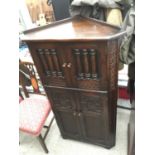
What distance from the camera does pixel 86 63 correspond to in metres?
1.21

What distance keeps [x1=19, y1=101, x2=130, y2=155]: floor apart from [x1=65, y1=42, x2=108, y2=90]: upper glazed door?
816 millimetres

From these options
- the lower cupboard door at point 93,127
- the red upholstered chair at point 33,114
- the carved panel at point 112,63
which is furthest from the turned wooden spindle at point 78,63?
the red upholstered chair at point 33,114

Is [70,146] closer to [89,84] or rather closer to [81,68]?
[89,84]

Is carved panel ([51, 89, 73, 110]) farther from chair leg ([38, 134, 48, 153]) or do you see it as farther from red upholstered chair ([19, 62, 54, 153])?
chair leg ([38, 134, 48, 153])

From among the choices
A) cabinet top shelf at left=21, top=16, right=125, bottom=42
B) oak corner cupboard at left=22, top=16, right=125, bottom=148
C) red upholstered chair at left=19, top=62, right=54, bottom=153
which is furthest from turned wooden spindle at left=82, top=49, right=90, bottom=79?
red upholstered chair at left=19, top=62, right=54, bottom=153

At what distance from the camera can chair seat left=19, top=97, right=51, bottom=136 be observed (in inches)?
62.2

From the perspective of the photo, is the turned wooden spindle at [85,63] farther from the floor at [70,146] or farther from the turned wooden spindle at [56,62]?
the floor at [70,146]

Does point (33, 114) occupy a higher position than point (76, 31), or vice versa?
point (76, 31)

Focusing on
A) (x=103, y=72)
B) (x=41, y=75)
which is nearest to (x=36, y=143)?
(x=41, y=75)

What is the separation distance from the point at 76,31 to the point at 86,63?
235 mm

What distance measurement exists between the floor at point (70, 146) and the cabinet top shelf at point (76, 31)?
121 centimetres

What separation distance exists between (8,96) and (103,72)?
2.23ft

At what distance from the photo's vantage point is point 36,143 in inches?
77.2

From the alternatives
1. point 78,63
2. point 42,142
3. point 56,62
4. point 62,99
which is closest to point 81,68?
point 78,63
